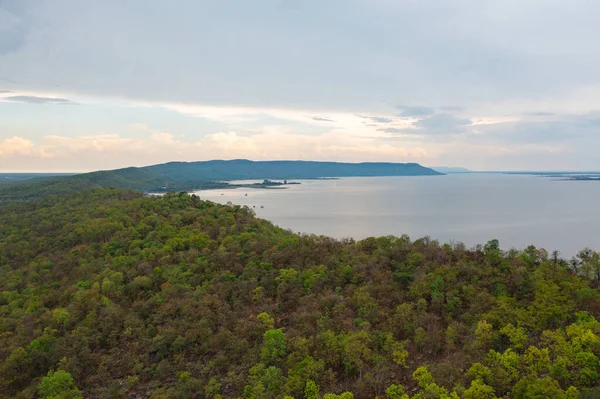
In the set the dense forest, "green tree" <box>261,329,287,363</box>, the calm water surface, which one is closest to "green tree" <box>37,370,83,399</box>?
the dense forest

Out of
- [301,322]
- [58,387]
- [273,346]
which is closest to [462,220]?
[301,322]

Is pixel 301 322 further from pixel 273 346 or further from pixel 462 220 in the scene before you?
pixel 462 220

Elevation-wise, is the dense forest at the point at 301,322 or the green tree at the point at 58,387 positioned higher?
the dense forest at the point at 301,322

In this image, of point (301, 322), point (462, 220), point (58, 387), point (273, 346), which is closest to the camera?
point (58, 387)

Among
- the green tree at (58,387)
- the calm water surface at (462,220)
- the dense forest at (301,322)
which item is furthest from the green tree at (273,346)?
the calm water surface at (462,220)

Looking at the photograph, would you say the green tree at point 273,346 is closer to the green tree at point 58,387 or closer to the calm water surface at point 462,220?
the green tree at point 58,387

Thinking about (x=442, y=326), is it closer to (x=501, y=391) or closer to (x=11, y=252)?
(x=501, y=391)

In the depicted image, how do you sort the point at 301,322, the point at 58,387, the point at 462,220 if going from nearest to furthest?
the point at 58,387 < the point at 301,322 < the point at 462,220

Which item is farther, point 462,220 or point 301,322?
point 462,220

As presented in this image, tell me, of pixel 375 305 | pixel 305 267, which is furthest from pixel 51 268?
pixel 375 305

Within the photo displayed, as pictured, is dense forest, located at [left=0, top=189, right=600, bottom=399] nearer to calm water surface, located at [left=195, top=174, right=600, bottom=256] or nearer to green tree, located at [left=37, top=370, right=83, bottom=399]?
green tree, located at [left=37, top=370, right=83, bottom=399]
